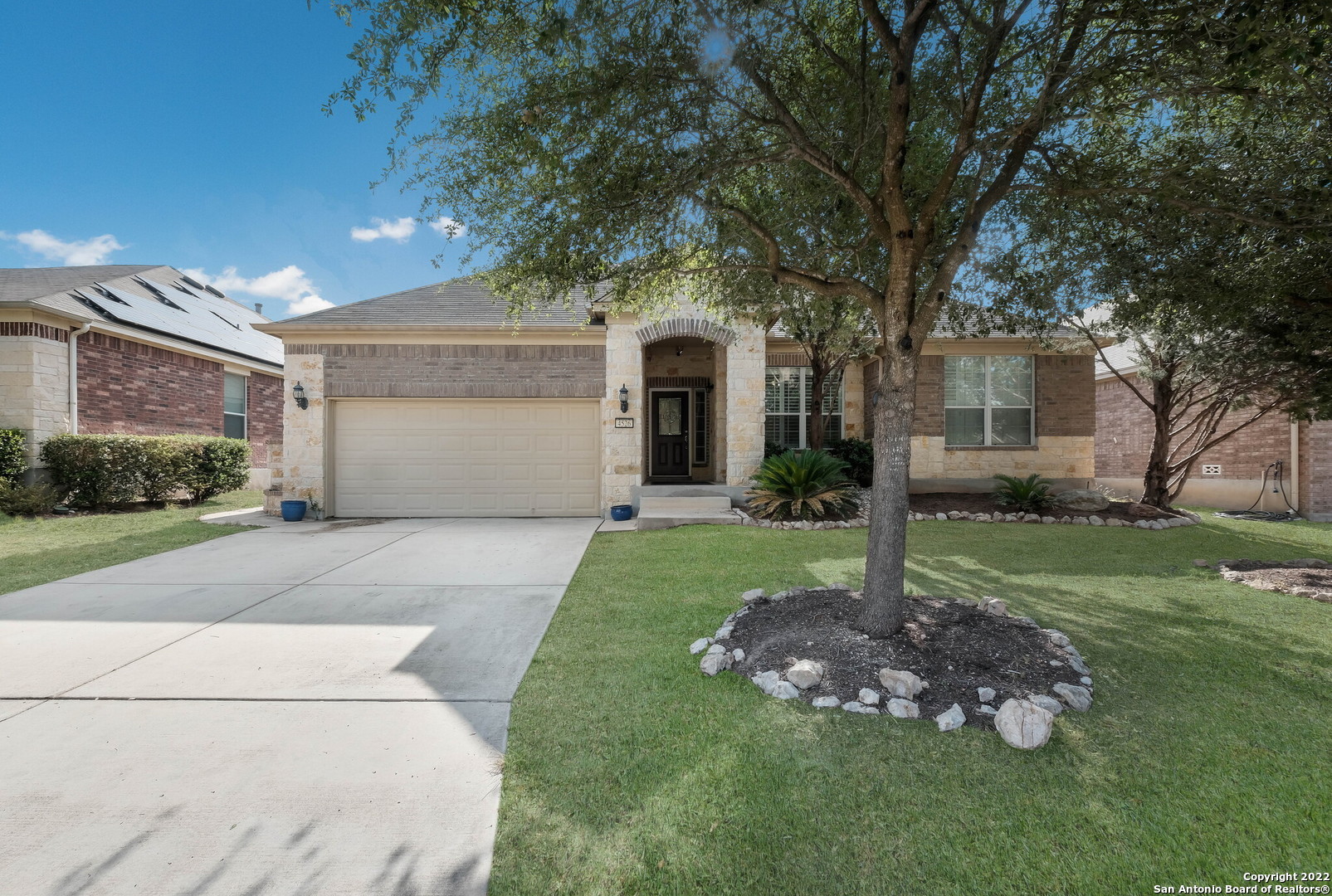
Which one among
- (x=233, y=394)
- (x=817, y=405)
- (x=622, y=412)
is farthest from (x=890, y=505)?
(x=233, y=394)

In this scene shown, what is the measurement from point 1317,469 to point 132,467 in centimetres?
2325

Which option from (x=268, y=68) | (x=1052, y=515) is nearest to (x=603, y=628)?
(x=1052, y=515)

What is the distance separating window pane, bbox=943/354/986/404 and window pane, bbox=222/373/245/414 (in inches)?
727

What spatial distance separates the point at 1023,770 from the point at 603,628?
2703 millimetres

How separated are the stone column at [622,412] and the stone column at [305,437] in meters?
5.41

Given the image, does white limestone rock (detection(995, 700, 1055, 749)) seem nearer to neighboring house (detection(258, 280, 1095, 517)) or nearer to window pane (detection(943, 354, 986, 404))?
neighboring house (detection(258, 280, 1095, 517))

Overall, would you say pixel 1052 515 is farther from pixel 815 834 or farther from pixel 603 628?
pixel 815 834

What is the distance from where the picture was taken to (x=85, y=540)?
25.3ft

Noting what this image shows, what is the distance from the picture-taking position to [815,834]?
6.36 ft

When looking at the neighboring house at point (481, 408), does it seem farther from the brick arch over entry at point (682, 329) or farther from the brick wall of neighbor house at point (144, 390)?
the brick wall of neighbor house at point (144, 390)

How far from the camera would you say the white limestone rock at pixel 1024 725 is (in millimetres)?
2422

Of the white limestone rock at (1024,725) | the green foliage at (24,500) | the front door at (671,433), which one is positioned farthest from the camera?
the front door at (671,433)

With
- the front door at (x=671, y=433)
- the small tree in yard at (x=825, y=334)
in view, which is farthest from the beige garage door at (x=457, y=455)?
the small tree in yard at (x=825, y=334)

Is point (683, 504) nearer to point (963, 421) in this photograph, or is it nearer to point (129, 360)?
point (963, 421)
